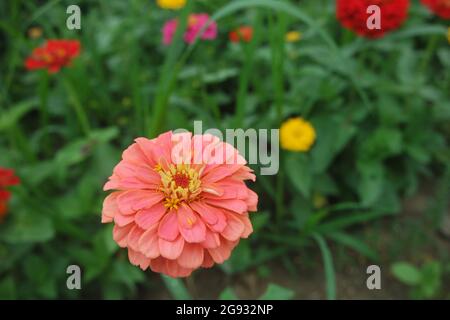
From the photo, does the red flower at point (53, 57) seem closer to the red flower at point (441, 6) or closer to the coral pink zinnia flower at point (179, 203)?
the coral pink zinnia flower at point (179, 203)

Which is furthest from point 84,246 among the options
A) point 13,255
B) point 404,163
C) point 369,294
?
point 404,163

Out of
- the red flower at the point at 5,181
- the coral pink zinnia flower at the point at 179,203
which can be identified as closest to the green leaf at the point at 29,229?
the red flower at the point at 5,181

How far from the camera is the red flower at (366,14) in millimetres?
1225

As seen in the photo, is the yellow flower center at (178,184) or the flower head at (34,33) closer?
the yellow flower center at (178,184)

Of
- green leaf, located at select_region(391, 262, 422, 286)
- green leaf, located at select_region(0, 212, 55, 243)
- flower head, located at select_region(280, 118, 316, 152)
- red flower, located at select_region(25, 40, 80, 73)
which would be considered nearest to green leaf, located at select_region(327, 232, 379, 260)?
green leaf, located at select_region(391, 262, 422, 286)

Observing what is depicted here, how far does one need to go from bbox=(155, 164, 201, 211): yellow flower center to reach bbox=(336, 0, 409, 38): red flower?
0.75 metres

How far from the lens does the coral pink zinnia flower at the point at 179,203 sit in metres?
0.67

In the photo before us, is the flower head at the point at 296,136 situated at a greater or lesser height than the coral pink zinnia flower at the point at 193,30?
A: lesser

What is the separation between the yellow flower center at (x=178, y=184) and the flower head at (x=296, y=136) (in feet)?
1.93

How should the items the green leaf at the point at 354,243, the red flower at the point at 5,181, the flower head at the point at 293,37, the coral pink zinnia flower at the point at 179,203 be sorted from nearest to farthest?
the coral pink zinnia flower at the point at 179,203 → the red flower at the point at 5,181 → the green leaf at the point at 354,243 → the flower head at the point at 293,37

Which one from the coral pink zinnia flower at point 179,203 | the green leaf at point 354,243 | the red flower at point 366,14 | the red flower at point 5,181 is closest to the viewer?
the coral pink zinnia flower at point 179,203

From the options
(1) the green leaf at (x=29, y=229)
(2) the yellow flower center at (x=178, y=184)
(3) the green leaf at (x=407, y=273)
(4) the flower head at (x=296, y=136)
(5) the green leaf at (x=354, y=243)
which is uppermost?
(4) the flower head at (x=296, y=136)

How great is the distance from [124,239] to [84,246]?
74cm

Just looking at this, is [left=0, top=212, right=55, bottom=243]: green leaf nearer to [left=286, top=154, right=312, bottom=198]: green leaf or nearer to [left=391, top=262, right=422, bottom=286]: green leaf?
[left=286, top=154, right=312, bottom=198]: green leaf
